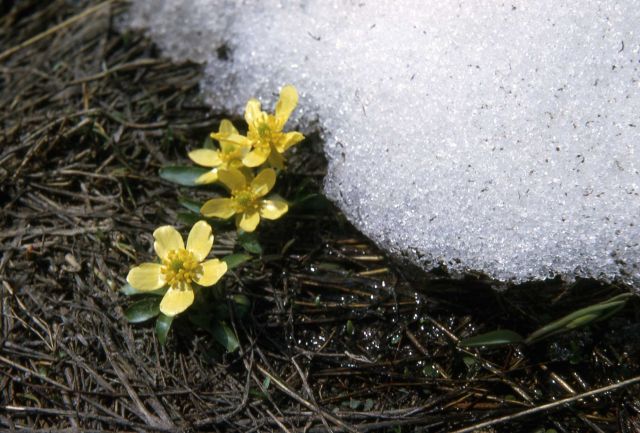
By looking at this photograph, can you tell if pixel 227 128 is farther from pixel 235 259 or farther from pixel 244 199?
pixel 235 259

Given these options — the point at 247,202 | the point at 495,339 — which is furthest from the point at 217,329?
the point at 495,339

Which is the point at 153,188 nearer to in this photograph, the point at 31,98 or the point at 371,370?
the point at 31,98

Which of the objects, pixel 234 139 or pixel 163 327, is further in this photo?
pixel 234 139

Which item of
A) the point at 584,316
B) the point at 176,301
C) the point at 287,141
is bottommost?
the point at 176,301

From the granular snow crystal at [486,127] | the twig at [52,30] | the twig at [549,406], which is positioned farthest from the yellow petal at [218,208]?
the twig at [52,30]

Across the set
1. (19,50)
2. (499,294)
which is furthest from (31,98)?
(499,294)

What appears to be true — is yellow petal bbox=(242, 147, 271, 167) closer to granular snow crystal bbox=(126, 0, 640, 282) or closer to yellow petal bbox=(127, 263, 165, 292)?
granular snow crystal bbox=(126, 0, 640, 282)

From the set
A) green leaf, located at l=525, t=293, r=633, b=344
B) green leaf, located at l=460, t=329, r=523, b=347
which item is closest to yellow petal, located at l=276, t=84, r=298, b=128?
green leaf, located at l=460, t=329, r=523, b=347
